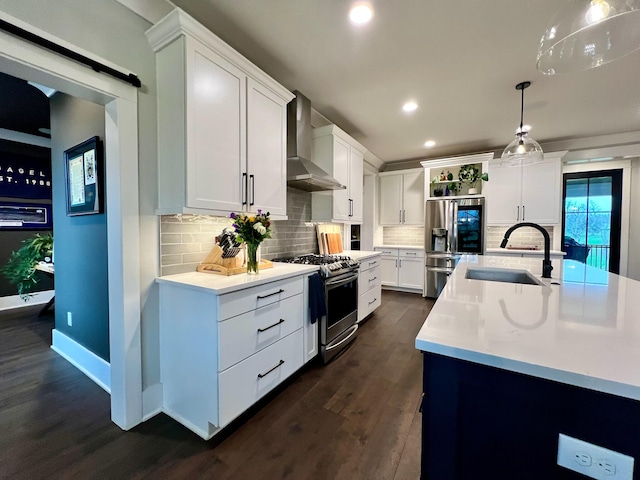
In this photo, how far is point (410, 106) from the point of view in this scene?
3.16 meters

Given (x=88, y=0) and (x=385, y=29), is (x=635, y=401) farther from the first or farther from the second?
(x=88, y=0)

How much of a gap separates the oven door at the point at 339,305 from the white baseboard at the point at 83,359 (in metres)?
1.80

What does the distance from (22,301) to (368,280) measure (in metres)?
5.31

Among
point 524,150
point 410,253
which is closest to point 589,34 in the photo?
point 524,150

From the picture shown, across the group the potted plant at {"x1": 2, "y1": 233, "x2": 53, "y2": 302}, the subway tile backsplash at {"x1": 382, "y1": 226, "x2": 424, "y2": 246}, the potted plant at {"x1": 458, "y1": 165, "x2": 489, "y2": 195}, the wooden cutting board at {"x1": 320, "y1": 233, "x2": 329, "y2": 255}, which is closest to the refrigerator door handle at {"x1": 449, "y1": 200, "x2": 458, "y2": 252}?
the potted plant at {"x1": 458, "y1": 165, "x2": 489, "y2": 195}

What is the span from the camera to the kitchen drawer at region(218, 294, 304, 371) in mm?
1548

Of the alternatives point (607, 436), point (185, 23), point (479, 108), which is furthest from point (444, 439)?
point (479, 108)

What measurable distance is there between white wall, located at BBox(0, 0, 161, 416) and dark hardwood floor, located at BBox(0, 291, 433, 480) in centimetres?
32

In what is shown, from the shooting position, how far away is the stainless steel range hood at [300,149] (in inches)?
104

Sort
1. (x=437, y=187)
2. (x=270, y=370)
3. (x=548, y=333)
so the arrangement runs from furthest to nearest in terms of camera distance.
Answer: (x=437, y=187) → (x=270, y=370) → (x=548, y=333)

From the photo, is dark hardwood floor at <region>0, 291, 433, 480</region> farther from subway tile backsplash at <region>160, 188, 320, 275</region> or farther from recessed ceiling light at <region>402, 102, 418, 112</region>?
recessed ceiling light at <region>402, 102, 418, 112</region>

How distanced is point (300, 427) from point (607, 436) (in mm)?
1592

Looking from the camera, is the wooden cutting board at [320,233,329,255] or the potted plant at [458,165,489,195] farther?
the potted plant at [458,165,489,195]

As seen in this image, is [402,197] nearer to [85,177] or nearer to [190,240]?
→ [190,240]
